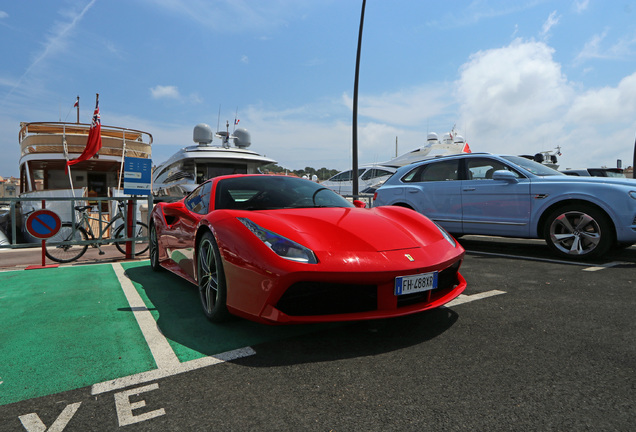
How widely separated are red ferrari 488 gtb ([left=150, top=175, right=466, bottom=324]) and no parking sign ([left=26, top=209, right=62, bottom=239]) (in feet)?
11.1

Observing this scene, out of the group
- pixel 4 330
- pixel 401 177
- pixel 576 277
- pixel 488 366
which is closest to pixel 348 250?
pixel 488 366

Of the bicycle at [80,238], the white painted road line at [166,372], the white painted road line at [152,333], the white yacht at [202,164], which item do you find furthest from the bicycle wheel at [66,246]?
the white yacht at [202,164]

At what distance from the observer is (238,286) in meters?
2.48

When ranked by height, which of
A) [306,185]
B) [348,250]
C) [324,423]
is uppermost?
[306,185]

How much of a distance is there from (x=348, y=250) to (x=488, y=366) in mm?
957

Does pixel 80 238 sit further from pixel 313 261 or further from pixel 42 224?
pixel 313 261

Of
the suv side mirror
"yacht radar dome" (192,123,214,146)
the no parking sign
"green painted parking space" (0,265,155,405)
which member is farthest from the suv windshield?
"yacht radar dome" (192,123,214,146)

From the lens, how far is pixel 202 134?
17.1 metres

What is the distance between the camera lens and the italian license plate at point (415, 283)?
230cm

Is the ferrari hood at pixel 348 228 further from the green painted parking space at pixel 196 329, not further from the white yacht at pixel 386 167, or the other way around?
the white yacht at pixel 386 167

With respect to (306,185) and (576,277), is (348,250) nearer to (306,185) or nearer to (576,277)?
(306,185)

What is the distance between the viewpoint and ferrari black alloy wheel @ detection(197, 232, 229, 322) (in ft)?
8.79

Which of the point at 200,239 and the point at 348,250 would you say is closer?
the point at 348,250

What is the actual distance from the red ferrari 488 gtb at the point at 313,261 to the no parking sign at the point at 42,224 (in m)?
3.39
